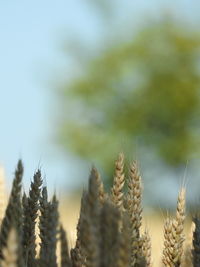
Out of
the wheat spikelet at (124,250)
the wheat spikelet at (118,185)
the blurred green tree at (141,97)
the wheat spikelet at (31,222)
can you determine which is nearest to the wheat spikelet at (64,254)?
the wheat spikelet at (31,222)

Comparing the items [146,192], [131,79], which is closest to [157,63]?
[131,79]

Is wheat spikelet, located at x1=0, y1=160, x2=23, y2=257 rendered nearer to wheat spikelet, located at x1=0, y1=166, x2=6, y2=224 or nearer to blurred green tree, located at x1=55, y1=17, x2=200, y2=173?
wheat spikelet, located at x1=0, y1=166, x2=6, y2=224

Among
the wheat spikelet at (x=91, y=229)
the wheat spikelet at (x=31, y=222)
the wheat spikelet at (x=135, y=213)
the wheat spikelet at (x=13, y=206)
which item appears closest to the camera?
the wheat spikelet at (x=91, y=229)

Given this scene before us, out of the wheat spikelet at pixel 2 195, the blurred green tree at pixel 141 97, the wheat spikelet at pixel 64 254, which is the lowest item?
the wheat spikelet at pixel 64 254

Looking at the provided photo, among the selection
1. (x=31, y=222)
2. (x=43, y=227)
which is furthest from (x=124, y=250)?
(x=31, y=222)

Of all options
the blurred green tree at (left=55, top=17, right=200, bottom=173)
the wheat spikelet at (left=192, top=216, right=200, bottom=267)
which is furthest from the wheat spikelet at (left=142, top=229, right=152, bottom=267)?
the blurred green tree at (left=55, top=17, right=200, bottom=173)

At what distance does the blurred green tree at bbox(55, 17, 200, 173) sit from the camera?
33.9 m

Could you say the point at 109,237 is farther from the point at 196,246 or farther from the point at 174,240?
the point at 174,240

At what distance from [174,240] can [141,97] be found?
32408 millimetres

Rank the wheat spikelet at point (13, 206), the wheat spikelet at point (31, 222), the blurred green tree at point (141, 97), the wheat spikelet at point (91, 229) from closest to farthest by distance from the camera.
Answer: the wheat spikelet at point (91, 229)
the wheat spikelet at point (13, 206)
the wheat spikelet at point (31, 222)
the blurred green tree at point (141, 97)

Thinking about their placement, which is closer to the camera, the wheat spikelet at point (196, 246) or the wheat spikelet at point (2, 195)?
the wheat spikelet at point (196, 246)

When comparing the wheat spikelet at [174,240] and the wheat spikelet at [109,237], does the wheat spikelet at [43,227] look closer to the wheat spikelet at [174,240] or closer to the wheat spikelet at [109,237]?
the wheat spikelet at [109,237]

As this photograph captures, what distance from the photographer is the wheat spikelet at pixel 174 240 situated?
3076 millimetres

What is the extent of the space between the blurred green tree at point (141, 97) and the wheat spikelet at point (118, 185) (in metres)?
30.0
